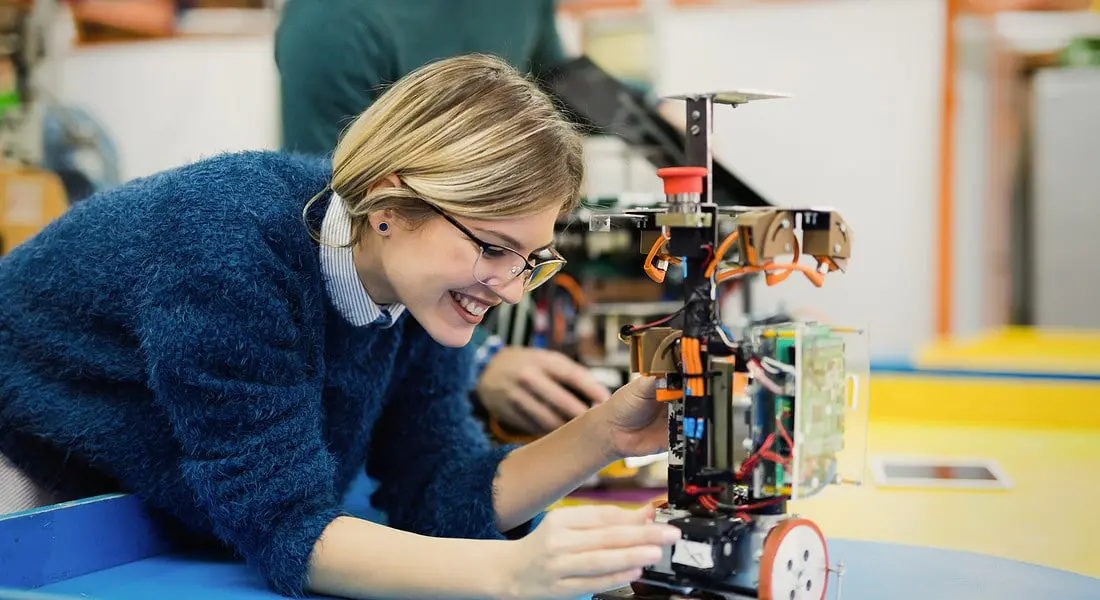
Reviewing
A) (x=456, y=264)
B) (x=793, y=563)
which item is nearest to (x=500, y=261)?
(x=456, y=264)

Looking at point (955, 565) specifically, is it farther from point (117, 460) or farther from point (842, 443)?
point (117, 460)

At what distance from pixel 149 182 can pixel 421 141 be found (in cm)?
36

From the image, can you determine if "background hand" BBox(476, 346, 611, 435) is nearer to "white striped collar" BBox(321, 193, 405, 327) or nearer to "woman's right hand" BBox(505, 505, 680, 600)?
"white striped collar" BBox(321, 193, 405, 327)

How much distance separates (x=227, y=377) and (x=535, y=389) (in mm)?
599

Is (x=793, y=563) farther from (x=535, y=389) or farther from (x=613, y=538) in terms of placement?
(x=535, y=389)

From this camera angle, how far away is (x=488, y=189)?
1.04m

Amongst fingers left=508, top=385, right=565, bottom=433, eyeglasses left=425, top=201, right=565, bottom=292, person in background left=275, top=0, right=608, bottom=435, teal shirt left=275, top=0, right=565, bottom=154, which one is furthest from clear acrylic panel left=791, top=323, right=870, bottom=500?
teal shirt left=275, top=0, right=565, bottom=154

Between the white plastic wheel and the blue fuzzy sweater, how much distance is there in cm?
42

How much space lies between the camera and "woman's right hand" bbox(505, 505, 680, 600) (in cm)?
89

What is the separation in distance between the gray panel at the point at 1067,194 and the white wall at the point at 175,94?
3541 mm

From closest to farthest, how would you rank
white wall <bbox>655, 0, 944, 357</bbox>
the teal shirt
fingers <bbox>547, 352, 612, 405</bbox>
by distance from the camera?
fingers <bbox>547, 352, 612, 405</bbox> < the teal shirt < white wall <bbox>655, 0, 944, 357</bbox>

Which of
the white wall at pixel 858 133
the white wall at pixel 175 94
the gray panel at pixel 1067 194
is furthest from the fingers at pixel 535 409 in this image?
the gray panel at pixel 1067 194

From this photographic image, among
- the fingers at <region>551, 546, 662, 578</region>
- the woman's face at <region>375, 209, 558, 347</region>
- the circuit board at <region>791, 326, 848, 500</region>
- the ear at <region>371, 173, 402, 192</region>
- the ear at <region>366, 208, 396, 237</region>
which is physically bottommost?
the fingers at <region>551, 546, 662, 578</region>

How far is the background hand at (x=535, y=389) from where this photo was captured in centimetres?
156
